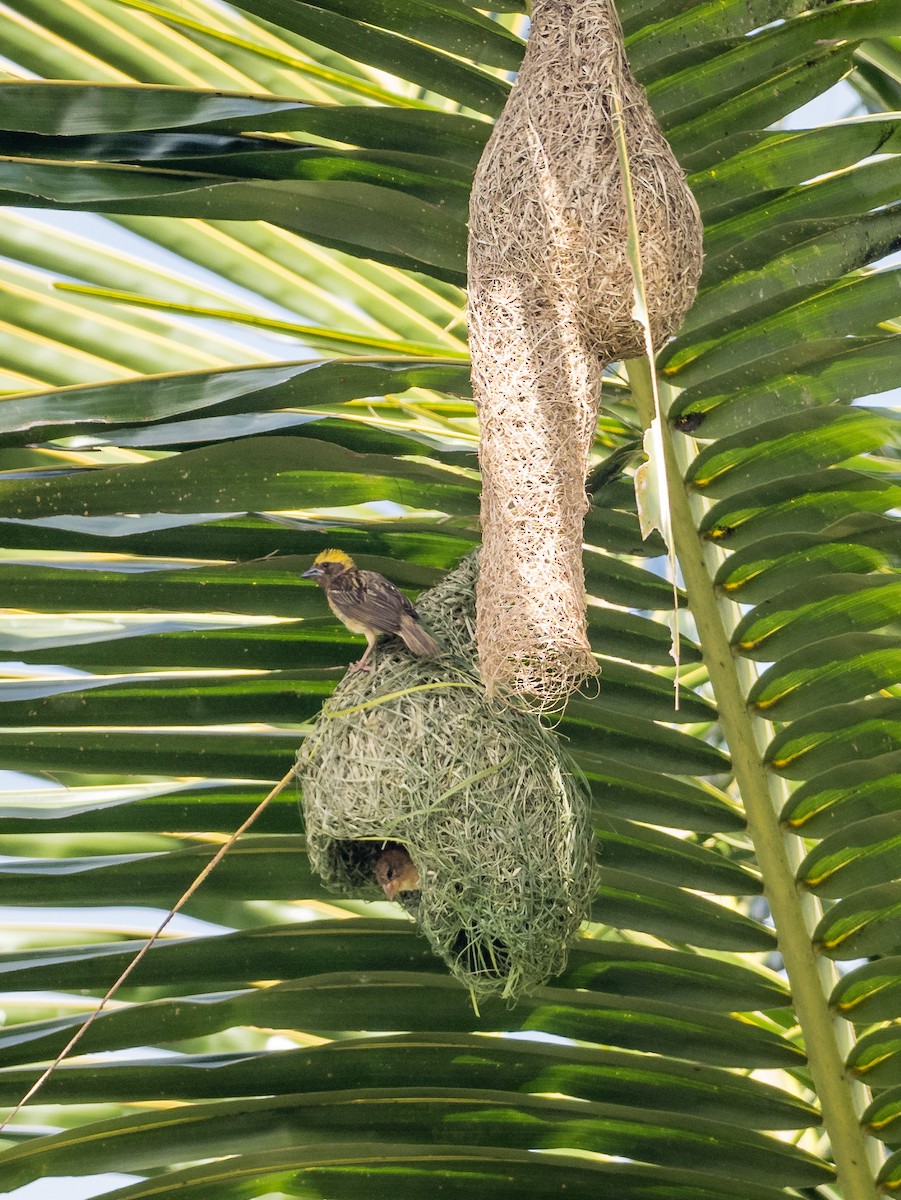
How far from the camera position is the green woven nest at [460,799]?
183cm

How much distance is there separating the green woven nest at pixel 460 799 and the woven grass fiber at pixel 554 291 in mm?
189

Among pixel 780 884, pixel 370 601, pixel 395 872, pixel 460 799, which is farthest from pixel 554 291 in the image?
pixel 780 884

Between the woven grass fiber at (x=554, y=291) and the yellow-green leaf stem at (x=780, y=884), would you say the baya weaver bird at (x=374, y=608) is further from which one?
the yellow-green leaf stem at (x=780, y=884)

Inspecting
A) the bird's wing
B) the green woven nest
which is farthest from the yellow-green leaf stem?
the bird's wing

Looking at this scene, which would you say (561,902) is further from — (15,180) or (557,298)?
(15,180)

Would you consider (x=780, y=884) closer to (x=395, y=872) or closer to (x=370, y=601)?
(x=395, y=872)

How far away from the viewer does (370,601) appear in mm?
1848

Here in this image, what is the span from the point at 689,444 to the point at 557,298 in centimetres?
63

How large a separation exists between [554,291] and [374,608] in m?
0.47

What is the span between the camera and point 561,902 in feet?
6.09

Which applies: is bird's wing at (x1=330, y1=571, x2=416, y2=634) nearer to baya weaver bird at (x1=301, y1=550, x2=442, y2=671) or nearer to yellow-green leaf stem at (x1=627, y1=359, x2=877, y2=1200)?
baya weaver bird at (x1=301, y1=550, x2=442, y2=671)

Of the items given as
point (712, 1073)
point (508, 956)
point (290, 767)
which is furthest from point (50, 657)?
point (712, 1073)

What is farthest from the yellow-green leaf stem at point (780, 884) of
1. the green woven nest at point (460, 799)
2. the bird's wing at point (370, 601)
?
the bird's wing at point (370, 601)

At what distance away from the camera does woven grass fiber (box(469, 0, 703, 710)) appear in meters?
1.58
